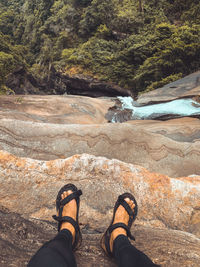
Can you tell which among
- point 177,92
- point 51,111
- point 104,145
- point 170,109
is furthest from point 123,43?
point 104,145

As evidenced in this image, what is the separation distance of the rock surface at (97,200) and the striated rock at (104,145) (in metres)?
0.36

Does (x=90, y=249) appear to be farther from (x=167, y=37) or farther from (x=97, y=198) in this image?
(x=167, y=37)

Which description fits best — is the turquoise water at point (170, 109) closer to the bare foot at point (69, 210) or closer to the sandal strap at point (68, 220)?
the bare foot at point (69, 210)

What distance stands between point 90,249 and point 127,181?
2.64ft

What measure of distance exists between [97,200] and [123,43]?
13886 mm

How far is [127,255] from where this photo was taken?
106 centimetres

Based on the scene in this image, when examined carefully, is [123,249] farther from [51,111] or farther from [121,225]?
[51,111]

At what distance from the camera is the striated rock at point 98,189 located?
173 centimetres

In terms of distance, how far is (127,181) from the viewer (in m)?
1.96

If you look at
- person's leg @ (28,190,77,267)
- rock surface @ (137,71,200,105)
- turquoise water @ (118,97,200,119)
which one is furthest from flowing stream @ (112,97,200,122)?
person's leg @ (28,190,77,267)

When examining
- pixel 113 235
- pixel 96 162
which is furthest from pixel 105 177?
pixel 113 235

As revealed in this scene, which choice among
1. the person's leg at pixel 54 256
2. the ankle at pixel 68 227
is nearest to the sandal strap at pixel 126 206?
the ankle at pixel 68 227

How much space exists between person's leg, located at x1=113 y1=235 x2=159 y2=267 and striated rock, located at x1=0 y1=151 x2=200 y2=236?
18.4 inches

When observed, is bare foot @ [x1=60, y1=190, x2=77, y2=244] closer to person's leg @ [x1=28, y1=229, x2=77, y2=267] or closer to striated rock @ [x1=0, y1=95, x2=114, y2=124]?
person's leg @ [x1=28, y1=229, x2=77, y2=267]
